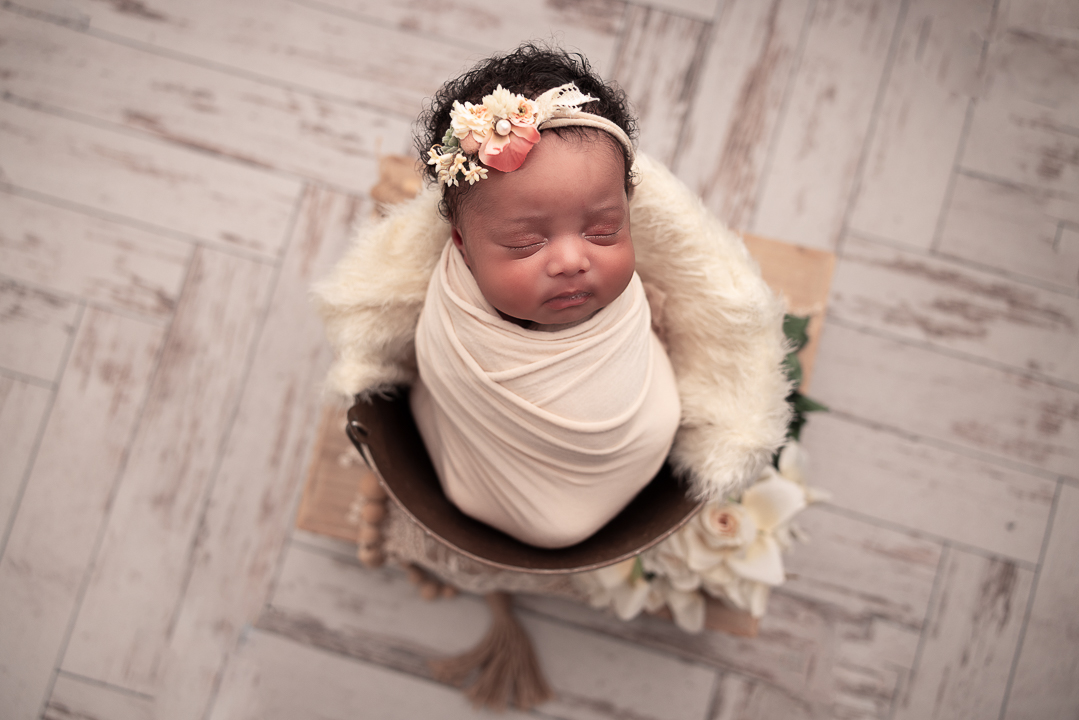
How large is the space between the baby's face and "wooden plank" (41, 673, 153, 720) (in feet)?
3.48

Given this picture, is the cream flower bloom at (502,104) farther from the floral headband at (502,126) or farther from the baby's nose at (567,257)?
the baby's nose at (567,257)

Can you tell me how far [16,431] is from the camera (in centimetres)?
120

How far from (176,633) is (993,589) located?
148 cm

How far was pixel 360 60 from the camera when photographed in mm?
1259

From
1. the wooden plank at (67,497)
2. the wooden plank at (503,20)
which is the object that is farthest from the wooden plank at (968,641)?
the wooden plank at (67,497)

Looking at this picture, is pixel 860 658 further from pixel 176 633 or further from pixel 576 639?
pixel 176 633

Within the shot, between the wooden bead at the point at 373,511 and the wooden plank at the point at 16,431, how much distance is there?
A: 703mm

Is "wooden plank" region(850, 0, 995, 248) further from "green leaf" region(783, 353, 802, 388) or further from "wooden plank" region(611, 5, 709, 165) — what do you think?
"green leaf" region(783, 353, 802, 388)

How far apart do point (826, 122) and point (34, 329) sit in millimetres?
1570

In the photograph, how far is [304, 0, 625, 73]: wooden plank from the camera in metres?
1.25

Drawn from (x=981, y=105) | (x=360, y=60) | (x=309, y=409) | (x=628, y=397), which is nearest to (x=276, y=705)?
(x=309, y=409)

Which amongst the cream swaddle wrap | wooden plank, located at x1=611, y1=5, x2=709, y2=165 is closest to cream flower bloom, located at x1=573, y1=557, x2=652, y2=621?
the cream swaddle wrap

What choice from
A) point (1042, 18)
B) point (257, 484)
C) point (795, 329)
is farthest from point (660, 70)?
point (257, 484)

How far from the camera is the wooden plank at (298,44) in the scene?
49.4 inches
